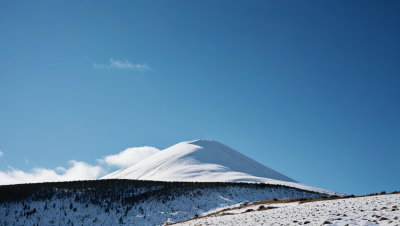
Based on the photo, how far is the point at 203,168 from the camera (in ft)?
236

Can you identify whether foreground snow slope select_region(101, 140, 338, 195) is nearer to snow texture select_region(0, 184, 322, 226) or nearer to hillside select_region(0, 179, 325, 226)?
hillside select_region(0, 179, 325, 226)

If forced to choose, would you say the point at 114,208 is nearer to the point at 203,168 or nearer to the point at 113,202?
the point at 113,202

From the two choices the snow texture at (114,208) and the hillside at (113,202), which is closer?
the snow texture at (114,208)

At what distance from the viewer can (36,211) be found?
27672 millimetres

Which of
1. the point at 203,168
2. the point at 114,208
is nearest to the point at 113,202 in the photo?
the point at 114,208

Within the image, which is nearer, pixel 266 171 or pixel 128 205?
pixel 128 205

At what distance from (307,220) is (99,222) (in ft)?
69.0

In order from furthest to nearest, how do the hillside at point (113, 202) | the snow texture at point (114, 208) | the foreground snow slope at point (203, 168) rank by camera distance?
the foreground snow slope at point (203, 168) → the hillside at point (113, 202) → the snow texture at point (114, 208)

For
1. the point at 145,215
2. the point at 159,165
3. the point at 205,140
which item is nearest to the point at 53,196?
the point at 145,215

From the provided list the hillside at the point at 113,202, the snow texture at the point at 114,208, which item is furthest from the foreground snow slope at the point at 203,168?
the snow texture at the point at 114,208

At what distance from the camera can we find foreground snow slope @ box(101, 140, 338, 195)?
208 feet

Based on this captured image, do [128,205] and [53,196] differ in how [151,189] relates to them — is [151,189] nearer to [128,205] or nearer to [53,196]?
[128,205]

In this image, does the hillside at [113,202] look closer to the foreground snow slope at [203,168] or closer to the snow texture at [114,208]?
the snow texture at [114,208]

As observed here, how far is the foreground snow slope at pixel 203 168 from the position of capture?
208ft
